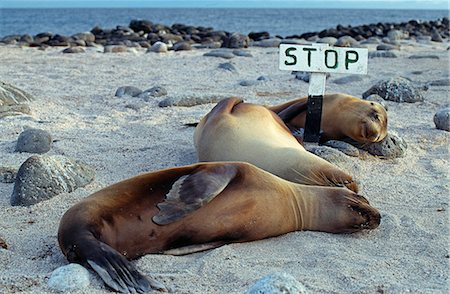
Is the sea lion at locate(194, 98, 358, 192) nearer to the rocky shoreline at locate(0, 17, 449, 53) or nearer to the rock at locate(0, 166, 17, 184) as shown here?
the rock at locate(0, 166, 17, 184)

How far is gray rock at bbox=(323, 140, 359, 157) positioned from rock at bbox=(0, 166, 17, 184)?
238 centimetres

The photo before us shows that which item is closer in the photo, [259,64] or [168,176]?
[168,176]

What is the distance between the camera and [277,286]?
2520 millimetres

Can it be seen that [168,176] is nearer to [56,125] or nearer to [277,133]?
[277,133]

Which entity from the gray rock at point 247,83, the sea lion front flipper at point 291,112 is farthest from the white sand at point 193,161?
the sea lion front flipper at point 291,112

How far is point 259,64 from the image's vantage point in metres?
12.0

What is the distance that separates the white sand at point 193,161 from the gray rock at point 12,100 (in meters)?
0.16

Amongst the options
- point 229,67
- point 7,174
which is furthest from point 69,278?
point 229,67

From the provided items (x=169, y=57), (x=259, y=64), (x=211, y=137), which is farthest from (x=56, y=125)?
(x=169, y=57)

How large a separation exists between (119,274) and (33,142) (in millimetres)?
2598

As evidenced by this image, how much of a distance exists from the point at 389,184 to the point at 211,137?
1204 mm

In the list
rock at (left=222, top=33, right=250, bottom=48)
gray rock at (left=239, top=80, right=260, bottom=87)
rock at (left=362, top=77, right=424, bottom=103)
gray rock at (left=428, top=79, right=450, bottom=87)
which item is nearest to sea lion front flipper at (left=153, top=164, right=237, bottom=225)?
rock at (left=362, top=77, right=424, bottom=103)

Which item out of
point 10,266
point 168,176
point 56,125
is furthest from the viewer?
point 56,125

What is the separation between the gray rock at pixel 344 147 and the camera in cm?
533
